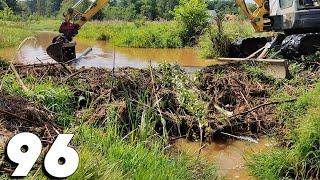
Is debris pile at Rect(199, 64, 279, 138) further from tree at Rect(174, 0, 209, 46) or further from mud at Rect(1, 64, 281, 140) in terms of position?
tree at Rect(174, 0, 209, 46)

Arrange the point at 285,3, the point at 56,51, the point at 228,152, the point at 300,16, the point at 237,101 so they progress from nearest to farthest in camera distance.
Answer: the point at 228,152
the point at 237,101
the point at 300,16
the point at 285,3
the point at 56,51

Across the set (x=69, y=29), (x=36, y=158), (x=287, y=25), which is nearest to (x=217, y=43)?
(x=287, y=25)

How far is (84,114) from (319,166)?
116 inches

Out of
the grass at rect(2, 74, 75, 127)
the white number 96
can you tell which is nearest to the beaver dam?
the grass at rect(2, 74, 75, 127)

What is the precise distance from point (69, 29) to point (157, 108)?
282 inches

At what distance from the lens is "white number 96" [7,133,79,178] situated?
328 cm

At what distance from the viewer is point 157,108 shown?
644cm

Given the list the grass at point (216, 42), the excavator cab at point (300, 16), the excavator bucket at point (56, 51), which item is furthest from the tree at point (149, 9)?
the excavator cab at point (300, 16)

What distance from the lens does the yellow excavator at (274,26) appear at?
1073 cm

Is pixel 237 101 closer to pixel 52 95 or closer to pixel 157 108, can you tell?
pixel 157 108

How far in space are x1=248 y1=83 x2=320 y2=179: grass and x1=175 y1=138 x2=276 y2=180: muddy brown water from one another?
0.76 ft

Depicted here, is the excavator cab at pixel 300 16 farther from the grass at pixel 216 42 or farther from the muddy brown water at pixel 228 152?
the muddy brown water at pixel 228 152

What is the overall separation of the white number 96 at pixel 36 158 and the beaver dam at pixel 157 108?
0.71 m

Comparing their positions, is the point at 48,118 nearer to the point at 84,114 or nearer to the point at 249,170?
the point at 84,114
